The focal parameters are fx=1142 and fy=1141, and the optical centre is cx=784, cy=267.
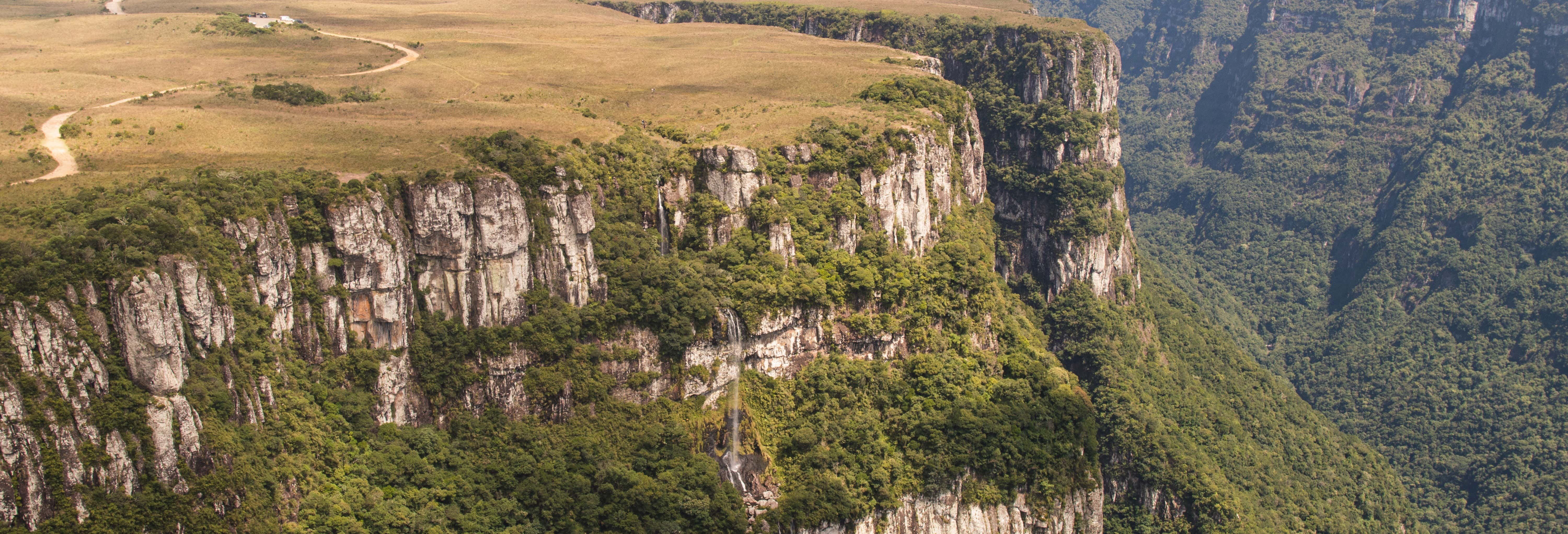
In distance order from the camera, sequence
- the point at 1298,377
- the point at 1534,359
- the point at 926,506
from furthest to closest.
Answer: the point at 1298,377
the point at 1534,359
the point at 926,506

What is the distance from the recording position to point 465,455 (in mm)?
59375

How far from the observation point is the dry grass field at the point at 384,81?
198 ft

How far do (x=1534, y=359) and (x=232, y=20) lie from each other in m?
156

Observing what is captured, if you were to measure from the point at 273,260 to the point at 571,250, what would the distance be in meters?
16.4

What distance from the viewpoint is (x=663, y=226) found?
71125 millimetres

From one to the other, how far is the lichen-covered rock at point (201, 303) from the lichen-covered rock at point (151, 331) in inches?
21.7

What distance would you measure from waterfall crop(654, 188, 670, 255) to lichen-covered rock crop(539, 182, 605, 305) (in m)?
6.60

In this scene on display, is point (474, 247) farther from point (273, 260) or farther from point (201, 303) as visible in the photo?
point (201, 303)

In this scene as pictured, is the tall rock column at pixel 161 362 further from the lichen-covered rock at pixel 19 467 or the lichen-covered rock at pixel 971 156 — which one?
the lichen-covered rock at pixel 971 156

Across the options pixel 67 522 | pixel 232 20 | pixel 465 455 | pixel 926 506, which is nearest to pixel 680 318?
pixel 465 455

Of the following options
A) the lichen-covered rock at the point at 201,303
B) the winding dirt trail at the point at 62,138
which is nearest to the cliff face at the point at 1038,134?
the winding dirt trail at the point at 62,138

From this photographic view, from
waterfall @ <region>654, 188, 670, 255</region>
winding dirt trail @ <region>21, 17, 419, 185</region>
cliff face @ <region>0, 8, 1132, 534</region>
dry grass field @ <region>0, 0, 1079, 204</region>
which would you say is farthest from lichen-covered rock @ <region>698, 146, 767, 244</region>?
winding dirt trail @ <region>21, 17, 419, 185</region>

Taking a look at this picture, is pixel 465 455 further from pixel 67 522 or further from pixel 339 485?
pixel 67 522

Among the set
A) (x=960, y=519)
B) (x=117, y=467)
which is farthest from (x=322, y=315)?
(x=960, y=519)
